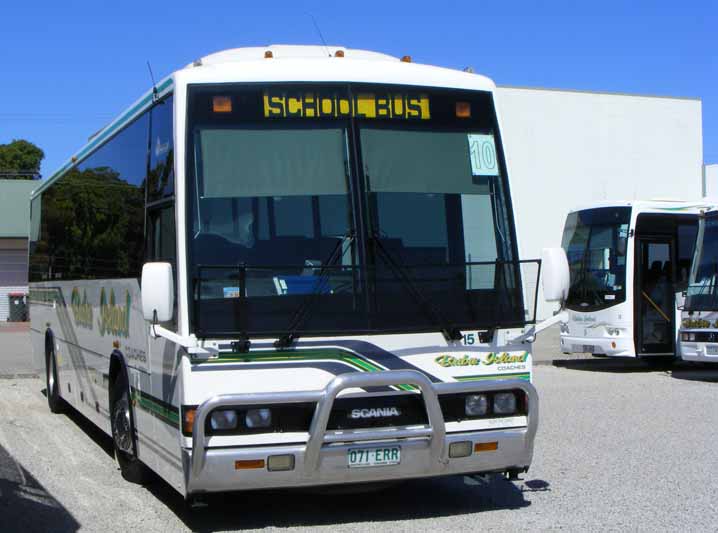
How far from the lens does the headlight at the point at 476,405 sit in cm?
730

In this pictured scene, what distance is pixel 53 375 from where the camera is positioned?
13.9 metres

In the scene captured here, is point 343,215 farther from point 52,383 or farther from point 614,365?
point 614,365

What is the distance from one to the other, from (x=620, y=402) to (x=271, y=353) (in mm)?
9529

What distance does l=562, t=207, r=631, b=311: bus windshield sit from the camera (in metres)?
20.1

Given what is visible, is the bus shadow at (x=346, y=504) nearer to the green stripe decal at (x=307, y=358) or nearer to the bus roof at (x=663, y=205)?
the green stripe decal at (x=307, y=358)

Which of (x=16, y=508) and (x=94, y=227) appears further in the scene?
(x=94, y=227)

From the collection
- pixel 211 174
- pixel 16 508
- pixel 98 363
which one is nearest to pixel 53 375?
pixel 98 363

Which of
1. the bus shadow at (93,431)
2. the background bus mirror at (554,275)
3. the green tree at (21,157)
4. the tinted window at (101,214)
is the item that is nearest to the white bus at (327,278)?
the background bus mirror at (554,275)

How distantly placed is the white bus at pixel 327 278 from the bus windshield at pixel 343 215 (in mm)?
13

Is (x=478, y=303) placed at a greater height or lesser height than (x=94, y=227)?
lesser

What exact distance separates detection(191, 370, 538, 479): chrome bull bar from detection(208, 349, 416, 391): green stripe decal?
0.53 feet

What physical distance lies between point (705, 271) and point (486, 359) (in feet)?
40.9

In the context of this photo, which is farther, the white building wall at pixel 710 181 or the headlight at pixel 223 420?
the white building wall at pixel 710 181

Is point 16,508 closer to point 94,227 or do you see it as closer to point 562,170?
point 94,227
